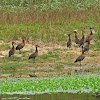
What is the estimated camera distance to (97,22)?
2958 centimetres

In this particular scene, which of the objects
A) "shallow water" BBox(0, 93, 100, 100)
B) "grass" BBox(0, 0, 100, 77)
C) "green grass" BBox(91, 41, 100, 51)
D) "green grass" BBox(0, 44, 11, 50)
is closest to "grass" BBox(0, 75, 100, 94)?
"shallow water" BBox(0, 93, 100, 100)

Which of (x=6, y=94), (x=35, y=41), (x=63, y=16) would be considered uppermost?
(x=63, y=16)

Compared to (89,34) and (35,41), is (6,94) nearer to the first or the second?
(35,41)

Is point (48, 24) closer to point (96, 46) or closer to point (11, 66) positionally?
point (96, 46)

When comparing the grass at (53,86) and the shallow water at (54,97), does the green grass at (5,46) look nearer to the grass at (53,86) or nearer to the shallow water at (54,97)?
the grass at (53,86)

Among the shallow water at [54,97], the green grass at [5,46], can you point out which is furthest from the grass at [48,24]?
the shallow water at [54,97]

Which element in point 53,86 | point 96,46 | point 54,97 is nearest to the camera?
point 54,97

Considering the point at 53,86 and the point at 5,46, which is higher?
the point at 5,46

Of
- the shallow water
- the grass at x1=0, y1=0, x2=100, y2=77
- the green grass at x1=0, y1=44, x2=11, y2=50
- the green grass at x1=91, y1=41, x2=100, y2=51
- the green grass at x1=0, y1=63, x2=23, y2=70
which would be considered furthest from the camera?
the green grass at x1=91, y1=41, x2=100, y2=51

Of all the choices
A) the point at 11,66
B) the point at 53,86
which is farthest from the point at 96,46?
the point at 53,86

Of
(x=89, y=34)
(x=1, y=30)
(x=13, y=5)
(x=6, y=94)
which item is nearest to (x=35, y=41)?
(x=1, y=30)

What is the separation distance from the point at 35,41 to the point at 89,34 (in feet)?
14.9

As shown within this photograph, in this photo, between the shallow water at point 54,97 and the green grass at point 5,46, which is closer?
the shallow water at point 54,97

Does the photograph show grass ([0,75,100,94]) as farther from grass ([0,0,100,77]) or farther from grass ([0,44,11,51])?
grass ([0,44,11,51])
